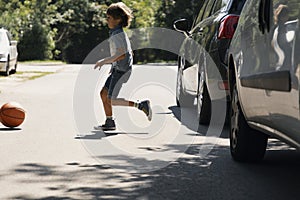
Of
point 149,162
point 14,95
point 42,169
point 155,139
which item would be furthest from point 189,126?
point 14,95

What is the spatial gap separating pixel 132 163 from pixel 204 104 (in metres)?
2.99

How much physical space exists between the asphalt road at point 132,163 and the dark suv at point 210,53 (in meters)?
0.48

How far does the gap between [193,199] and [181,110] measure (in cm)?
695

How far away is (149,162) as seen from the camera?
7434 mm

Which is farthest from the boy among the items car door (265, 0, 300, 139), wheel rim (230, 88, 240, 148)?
car door (265, 0, 300, 139)

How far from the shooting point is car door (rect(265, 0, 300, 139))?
489 cm

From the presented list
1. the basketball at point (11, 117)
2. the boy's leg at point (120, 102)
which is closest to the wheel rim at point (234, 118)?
the boy's leg at point (120, 102)

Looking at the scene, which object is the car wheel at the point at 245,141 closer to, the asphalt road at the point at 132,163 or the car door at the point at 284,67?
the asphalt road at the point at 132,163

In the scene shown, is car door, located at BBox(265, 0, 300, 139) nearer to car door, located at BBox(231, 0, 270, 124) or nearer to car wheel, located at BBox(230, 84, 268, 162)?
car door, located at BBox(231, 0, 270, 124)

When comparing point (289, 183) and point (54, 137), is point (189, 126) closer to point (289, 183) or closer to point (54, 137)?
point (54, 137)

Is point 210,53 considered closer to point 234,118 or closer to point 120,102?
point 120,102

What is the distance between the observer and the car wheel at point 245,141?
7.20 m

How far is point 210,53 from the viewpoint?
9.65 metres

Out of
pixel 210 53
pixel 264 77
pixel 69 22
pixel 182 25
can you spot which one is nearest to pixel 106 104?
pixel 210 53
